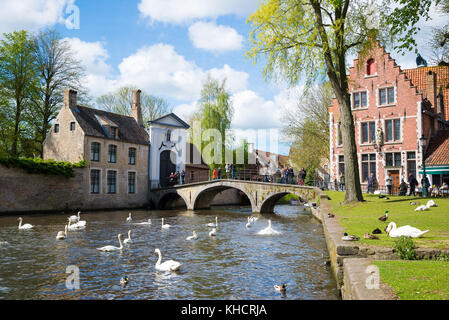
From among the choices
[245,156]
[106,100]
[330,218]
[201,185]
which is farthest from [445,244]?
[106,100]

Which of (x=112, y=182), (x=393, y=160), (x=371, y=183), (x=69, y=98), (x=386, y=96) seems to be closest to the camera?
(x=371, y=183)

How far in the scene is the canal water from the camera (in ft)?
25.3

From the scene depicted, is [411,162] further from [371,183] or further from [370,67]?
[370,67]

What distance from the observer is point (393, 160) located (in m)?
27.0

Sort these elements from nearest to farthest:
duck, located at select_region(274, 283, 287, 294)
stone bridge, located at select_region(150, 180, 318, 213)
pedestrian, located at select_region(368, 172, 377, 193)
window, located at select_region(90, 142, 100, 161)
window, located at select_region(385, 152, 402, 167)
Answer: duck, located at select_region(274, 283, 287, 294) → pedestrian, located at select_region(368, 172, 377, 193) → window, located at select_region(385, 152, 402, 167) → stone bridge, located at select_region(150, 180, 318, 213) → window, located at select_region(90, 142, 100, 161)

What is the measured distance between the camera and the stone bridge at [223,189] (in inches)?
1091

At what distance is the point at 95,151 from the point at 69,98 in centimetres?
504

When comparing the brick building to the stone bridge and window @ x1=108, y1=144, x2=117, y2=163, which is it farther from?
window @ x1=108, y1=144, x2=117, y2=163

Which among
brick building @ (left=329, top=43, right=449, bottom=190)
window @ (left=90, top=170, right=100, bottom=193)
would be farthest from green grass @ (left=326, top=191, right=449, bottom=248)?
window @ (left=90, top=170, right=100, bottom=193)

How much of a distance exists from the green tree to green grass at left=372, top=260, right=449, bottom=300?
31.1 meters

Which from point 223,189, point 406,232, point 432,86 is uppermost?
point 432,86

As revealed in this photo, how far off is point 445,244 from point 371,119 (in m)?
23.3

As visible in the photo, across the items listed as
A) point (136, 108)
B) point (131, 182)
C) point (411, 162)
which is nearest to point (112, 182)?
point (131, 182)

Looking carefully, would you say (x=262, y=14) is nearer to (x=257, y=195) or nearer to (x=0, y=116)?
(x=257, y=195)
